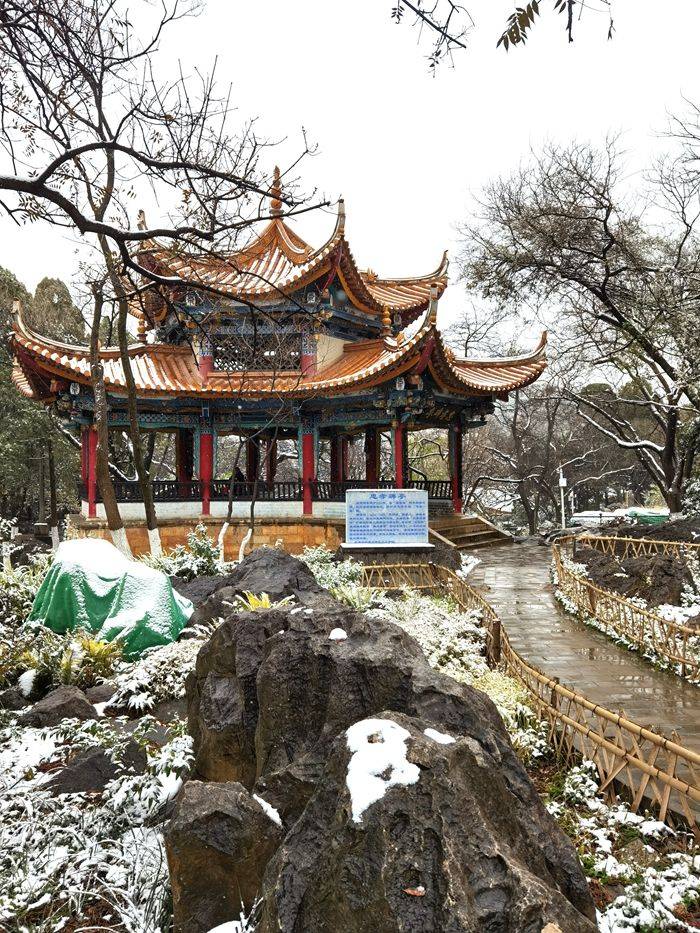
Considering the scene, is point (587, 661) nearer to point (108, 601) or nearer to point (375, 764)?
point (108, 601)

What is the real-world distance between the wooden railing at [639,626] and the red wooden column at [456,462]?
5.72 m

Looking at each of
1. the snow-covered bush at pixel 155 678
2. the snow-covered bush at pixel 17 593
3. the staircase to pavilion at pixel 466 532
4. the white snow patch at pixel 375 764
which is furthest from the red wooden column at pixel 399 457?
the white snow patch at pixel 375 764

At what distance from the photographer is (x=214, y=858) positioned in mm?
2688

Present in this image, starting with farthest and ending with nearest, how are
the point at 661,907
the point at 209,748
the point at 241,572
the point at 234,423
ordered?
the point at 234,423 < the point at 241,572 < the point at 209,748 < the point at 661,907

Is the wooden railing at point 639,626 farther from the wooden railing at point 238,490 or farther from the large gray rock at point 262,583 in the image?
the wooden railing at point 238,490

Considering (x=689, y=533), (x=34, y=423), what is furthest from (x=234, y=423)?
(x=34, y=423)

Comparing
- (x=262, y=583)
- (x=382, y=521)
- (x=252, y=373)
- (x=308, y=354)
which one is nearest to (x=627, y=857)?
(x=262, y=583)

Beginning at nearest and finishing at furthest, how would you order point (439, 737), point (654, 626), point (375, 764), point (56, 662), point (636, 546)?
point (375, 764) → point (439, 737) → point (56, 662) → point (654, 626) → point (636, 546)

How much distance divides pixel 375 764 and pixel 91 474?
1440 centimetres

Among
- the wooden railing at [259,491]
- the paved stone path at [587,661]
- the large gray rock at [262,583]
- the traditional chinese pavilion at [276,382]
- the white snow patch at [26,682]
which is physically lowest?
the paved stone path at [587,661]

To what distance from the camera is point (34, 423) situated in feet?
90.9

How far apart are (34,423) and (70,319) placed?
15.5ft

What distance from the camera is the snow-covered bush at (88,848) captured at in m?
2.98

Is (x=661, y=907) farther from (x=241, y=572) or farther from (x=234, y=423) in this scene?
(x=234, y=423)
